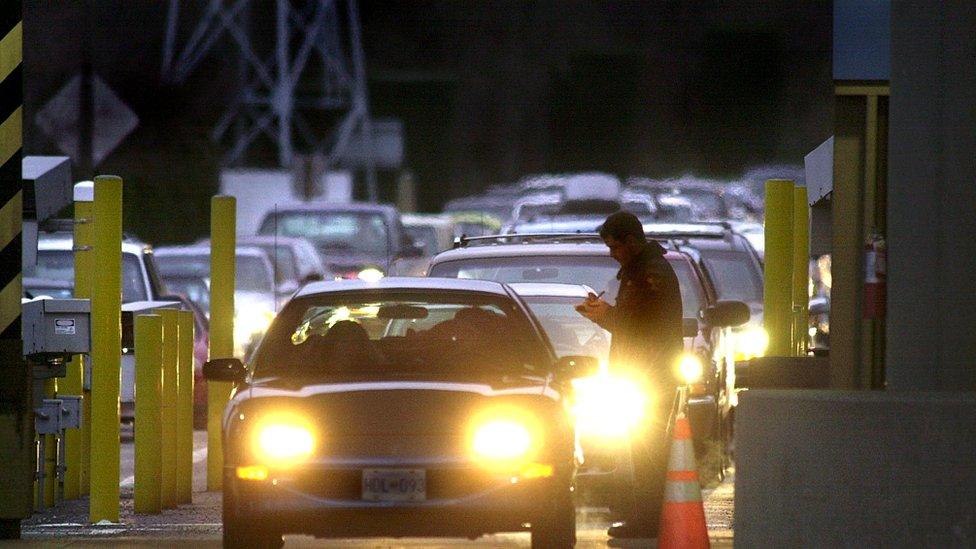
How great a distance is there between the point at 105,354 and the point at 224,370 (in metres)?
1.95

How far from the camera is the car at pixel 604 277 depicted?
14078mm

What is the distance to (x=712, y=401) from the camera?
14.3 meters

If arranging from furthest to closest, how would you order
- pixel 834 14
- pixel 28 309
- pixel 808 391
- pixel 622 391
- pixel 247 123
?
pixel 247 123, pixel 28 309, pixel 622 391, pixel 834 14, pixel 808 391

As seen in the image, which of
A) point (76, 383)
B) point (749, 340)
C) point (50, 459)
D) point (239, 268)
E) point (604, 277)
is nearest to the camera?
point (50, 459)

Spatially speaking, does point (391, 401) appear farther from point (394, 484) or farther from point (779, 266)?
point (779, 266)

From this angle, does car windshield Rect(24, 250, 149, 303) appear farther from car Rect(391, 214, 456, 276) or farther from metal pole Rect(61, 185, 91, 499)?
car Rect(391, 214, 456, 276)

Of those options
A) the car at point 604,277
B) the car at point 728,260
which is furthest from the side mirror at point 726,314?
the car at point 728,260

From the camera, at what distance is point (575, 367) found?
414 inches

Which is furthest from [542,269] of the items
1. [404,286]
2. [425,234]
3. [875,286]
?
[425,234]

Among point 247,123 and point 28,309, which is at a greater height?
point 247,123

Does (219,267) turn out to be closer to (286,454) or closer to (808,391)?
(286,454)

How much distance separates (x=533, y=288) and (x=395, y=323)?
3.09 feet

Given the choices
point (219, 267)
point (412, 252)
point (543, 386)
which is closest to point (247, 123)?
point (412, 252)

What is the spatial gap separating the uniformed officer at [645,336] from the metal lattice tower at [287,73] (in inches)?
2080
